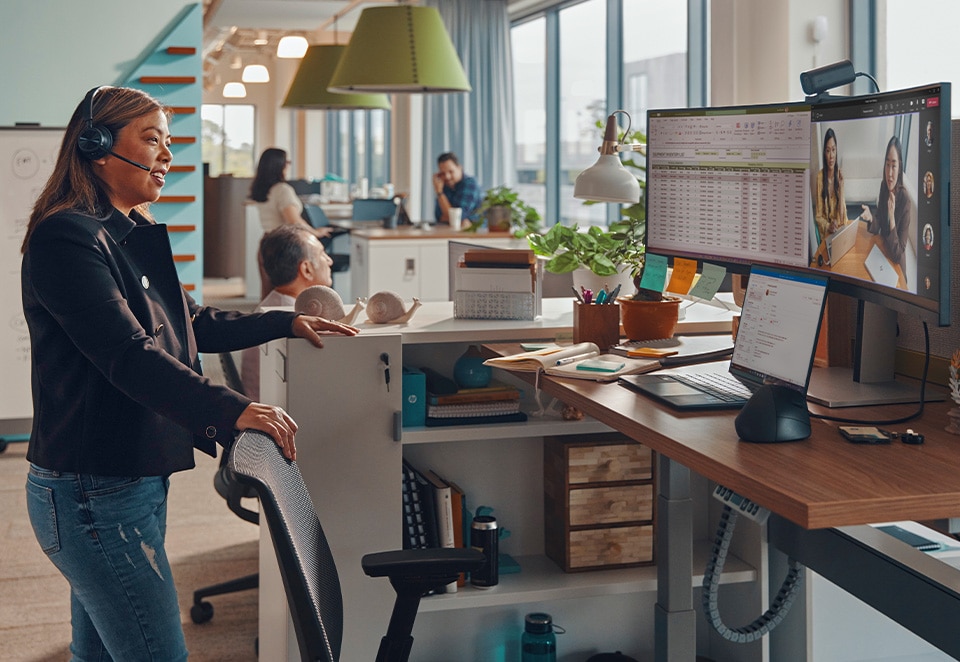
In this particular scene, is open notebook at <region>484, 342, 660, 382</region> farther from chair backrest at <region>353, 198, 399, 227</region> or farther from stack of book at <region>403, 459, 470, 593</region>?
chair backrest at <region>353, 198, 399, 227</region>

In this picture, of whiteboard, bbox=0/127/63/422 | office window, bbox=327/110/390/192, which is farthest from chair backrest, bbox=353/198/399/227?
office window, bbox=327/110/390/192

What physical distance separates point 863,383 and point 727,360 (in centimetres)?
32

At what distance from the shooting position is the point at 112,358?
1.67 m

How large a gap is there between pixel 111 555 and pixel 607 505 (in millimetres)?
1215

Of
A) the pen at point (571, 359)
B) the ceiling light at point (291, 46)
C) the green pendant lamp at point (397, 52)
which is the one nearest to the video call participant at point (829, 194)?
the pen at point (571, 359)

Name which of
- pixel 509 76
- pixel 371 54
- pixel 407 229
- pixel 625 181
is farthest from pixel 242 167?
pixel 625 181

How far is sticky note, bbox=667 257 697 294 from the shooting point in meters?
2.23

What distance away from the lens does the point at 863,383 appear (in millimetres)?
1902

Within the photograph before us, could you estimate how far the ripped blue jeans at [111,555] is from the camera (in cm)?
176

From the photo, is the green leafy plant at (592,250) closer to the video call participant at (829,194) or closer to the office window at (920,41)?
the video call participant at (829,194)

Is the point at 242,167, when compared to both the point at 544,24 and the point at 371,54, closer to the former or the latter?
the point at 544,24

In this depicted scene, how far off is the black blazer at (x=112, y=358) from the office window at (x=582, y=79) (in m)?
4.83

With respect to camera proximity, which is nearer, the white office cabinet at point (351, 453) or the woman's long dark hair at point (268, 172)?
the white office cabinet at point (351, 453)

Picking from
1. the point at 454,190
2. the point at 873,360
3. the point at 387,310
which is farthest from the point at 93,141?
the point at 454,190
